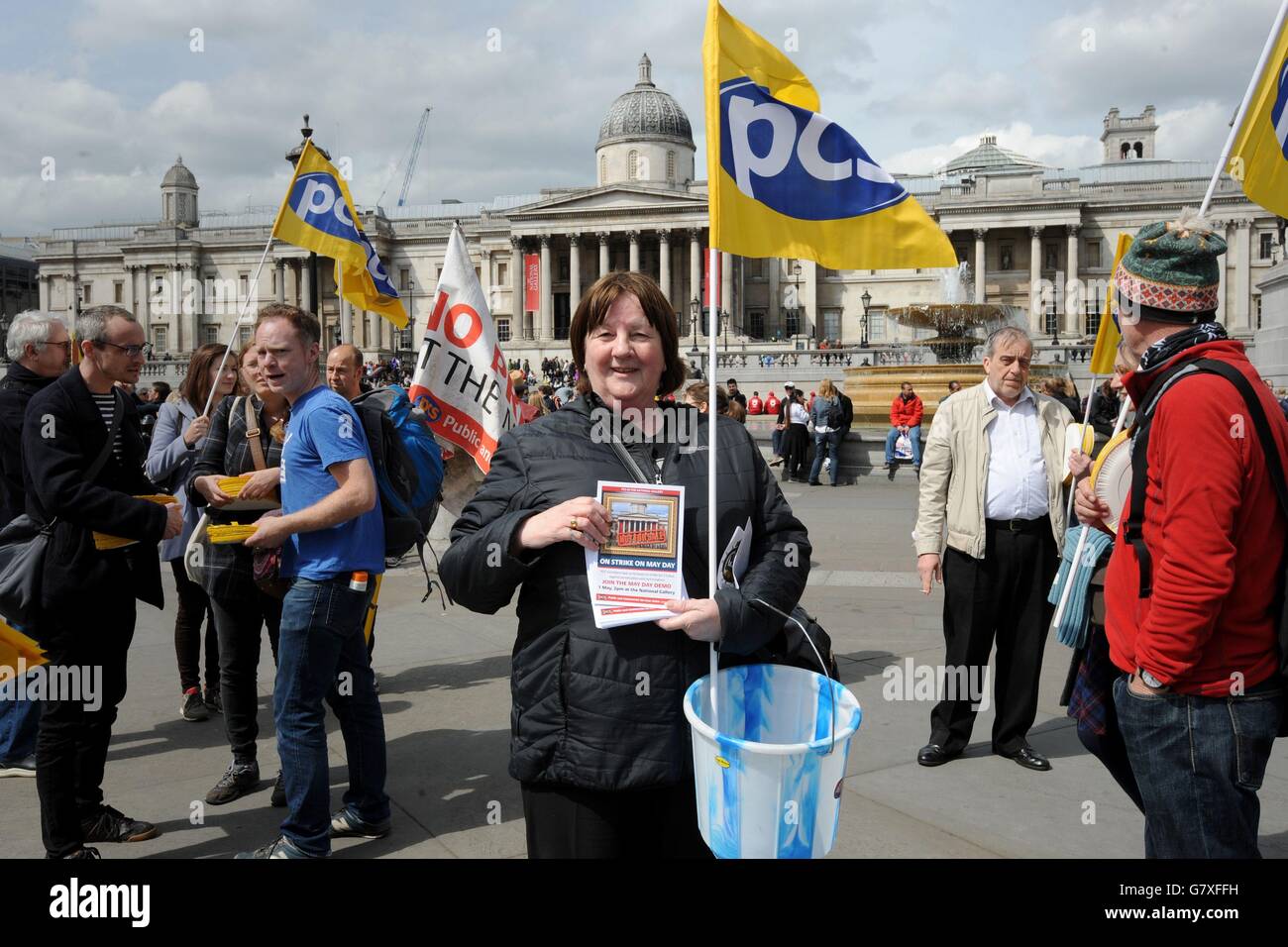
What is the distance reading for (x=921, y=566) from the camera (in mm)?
4656

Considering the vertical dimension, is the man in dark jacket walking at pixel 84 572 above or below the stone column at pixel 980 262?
below

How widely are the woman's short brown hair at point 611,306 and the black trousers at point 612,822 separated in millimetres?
990

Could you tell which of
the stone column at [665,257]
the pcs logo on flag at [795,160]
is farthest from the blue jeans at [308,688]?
the stone column at [665,257]

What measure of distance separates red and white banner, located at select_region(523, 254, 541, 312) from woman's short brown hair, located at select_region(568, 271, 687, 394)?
68102 millimetres

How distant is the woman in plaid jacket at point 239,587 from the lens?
14.1 ft

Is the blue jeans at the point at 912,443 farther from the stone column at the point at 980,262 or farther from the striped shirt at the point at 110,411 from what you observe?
the stone column at the point at 980,262

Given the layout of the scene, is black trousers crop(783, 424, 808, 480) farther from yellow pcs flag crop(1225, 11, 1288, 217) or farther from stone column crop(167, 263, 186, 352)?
stone column crop(167, 263, 186, 352)

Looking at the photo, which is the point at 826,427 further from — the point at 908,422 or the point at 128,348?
the point at 128,348

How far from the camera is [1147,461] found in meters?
2.54

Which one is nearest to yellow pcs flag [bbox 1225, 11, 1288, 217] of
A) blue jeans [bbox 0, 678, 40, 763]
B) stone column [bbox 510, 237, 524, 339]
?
blue jeans [bbox 0, 678, 40, 763]

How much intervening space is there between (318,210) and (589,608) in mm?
5850

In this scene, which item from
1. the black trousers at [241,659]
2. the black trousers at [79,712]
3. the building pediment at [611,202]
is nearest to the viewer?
the black trousers at [79,712]
